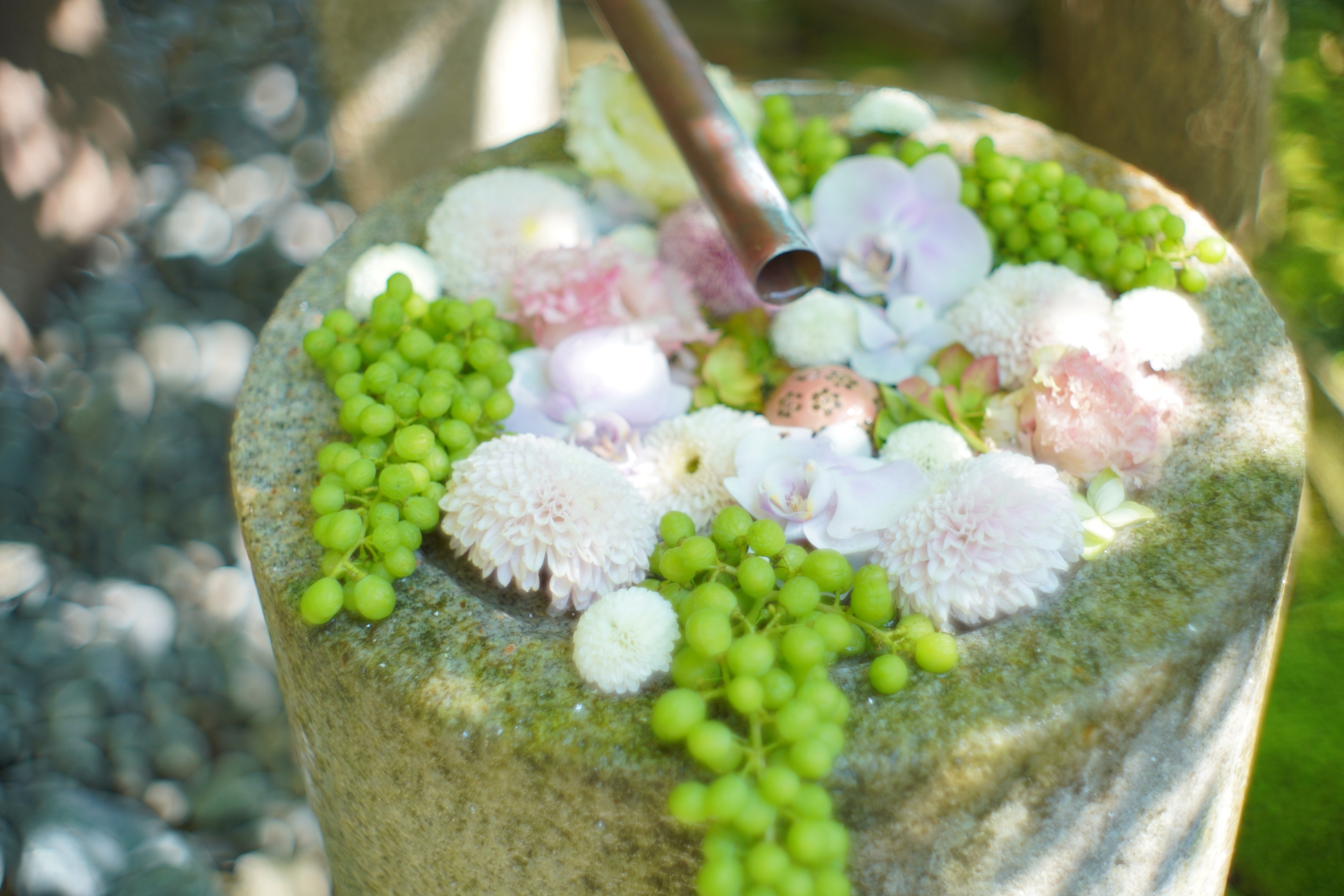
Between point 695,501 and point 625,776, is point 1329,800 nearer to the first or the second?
point 695,501

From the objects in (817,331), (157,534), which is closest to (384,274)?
(817,331)

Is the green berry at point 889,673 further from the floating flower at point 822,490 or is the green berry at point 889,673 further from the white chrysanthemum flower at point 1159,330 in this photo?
the white chrysanthemum flower at point 1159,330

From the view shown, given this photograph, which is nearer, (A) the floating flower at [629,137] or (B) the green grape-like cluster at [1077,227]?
(B) the green grape-like cluster at [1077,227]

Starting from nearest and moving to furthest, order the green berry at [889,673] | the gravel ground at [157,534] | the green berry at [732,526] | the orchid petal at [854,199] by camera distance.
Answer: the green berry at [889,673] < the green berry at [732,526] < the orchid petal at [854,199] < the gravel ground at [157,534]

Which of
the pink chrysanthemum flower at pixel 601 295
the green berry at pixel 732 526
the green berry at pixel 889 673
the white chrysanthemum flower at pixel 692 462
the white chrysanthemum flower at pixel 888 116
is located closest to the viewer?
the green berry at pixel 889 673

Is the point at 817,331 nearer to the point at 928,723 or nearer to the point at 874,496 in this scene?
the point at 874,496

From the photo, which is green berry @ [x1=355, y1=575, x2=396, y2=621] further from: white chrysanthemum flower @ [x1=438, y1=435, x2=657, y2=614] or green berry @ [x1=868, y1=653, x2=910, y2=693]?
green berry @ [x1=868, y1=653, x2=910, y2=693]

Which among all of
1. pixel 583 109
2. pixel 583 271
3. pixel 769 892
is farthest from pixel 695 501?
pixel 583 109

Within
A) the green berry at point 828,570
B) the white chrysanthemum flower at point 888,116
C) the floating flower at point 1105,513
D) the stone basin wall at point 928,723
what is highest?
the white chrysanthemum flower at point 888,116

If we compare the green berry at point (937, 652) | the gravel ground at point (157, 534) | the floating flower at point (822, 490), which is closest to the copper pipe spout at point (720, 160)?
the floating flower at point (822, 490)
